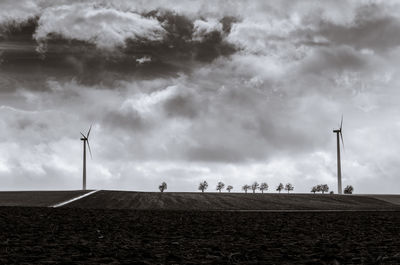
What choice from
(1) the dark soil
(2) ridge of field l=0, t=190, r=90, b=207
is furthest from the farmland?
(2) ridge of field l=0, t=190, r=90, b=207

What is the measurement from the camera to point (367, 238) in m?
21.3

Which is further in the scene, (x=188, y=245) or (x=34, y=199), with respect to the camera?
(x=34, y=199)

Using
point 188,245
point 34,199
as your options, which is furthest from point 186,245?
point 34,199

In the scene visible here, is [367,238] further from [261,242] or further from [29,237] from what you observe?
[29,237]

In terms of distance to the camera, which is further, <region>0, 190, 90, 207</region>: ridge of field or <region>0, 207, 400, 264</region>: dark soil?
<region>0, 190, 90, 207</region>: ridge of field

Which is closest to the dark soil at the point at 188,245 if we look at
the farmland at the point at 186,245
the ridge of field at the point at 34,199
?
the farmland at the point at 186,245

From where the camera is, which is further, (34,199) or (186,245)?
(34,199)

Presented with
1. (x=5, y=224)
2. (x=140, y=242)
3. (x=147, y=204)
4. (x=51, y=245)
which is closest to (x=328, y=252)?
(x=140, y=242)

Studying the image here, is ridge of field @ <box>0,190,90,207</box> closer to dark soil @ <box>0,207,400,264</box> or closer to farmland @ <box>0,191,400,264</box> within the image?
farmland @ <box>0,191,400,264</box>

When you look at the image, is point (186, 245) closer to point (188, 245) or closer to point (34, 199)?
point (188, 245)

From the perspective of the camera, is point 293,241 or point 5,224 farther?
point 5,224

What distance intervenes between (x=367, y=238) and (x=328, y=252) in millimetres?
Result: 6386

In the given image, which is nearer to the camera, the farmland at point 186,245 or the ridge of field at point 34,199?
the farmland at point 186,245

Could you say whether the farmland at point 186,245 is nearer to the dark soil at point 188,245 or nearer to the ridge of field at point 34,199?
the dark soil at point 188,245
